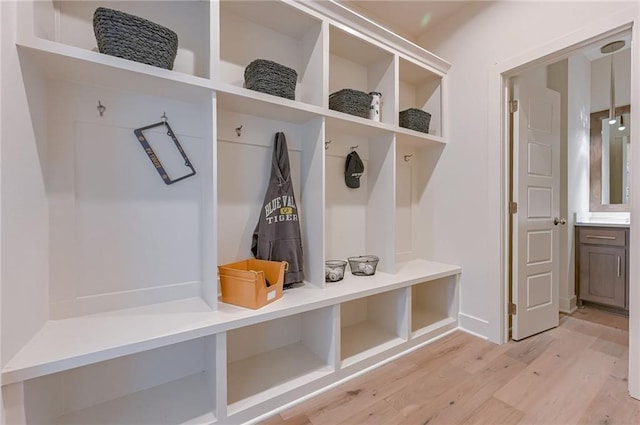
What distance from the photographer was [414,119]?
2250 mm

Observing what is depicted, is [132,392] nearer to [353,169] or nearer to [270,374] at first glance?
[270,374]

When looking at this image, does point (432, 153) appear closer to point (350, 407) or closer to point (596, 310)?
point (350, 407)

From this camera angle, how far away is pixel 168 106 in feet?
4.90

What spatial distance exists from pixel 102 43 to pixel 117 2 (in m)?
0.43

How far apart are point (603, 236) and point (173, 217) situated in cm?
380

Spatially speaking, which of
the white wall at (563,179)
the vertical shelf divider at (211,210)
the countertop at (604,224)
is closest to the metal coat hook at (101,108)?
the vertical shelf divider at (211,210)

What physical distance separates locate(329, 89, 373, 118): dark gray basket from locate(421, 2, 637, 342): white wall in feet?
3.15

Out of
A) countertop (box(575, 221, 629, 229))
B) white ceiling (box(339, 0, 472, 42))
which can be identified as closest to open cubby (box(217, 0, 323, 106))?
white ceiling (box(339, 0, 472, 42))

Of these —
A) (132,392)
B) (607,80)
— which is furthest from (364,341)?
(607,80)

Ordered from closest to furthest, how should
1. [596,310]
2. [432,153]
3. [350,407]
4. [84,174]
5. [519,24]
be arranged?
[84,174] → [350,407] → [519,24] → [432,153] → [596,310]

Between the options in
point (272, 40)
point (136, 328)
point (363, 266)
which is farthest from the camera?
point (363, 266)

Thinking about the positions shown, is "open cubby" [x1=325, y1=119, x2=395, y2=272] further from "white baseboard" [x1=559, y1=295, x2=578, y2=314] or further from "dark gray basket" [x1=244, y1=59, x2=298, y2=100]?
"white baseboard" [x1=559, y1=295, x2=578, y2=314]

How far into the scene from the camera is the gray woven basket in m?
1.14

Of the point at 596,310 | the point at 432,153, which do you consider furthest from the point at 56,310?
the point at 596,310
